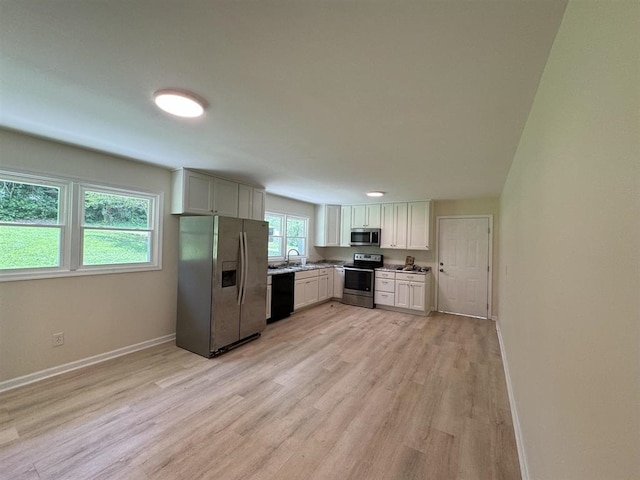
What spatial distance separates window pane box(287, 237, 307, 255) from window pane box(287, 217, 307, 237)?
0.32 ft

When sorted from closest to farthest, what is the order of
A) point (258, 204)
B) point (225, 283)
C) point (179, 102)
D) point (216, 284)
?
point (179, 102)
point (216, 284)
point (225, 283)
point (258, 204)

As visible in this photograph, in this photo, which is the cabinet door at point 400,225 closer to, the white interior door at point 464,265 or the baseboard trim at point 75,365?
the white interior door at point 464,265

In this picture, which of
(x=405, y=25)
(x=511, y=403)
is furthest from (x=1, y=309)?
(x=511, y=403)

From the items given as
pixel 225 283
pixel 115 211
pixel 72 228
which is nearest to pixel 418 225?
pixel 225 283

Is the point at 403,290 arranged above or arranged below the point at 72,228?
below

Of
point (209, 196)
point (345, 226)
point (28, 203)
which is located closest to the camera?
point (28, 203)

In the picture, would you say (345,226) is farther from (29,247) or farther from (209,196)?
(29,247)

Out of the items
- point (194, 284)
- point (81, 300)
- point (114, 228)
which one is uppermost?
point (114, 228)

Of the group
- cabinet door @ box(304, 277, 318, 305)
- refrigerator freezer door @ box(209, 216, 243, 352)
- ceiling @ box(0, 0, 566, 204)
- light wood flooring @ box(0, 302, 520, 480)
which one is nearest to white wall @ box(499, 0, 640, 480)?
ceiling @ box(0, 0, 566, 204)

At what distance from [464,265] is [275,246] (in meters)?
3.84

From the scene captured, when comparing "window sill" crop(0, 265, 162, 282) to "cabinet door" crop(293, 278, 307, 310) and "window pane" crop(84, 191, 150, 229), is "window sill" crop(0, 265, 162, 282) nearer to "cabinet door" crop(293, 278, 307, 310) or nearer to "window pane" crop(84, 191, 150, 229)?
"window pane" crop(84, 191, 150, 229)

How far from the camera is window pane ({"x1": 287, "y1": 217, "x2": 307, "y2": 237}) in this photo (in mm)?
5988

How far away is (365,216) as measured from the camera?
609 cm

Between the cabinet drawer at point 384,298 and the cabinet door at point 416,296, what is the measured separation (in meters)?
0.38
